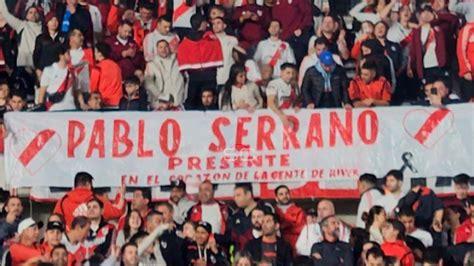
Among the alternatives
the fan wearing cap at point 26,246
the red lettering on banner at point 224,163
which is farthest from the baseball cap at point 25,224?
the red lettering on banner at point 224,163

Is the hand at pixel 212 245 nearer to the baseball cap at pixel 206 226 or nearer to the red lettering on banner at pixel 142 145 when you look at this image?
the baseball cap at pixel 206 226

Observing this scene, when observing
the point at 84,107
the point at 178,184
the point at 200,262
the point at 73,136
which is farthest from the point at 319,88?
the point at 200,262

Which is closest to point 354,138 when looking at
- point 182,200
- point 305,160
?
point 305,160

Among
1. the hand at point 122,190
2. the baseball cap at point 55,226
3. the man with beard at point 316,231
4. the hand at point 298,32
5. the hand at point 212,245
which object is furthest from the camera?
the hand at point 298,32

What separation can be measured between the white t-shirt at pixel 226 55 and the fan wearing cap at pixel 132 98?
0.97m

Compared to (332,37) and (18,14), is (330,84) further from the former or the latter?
(18,14)

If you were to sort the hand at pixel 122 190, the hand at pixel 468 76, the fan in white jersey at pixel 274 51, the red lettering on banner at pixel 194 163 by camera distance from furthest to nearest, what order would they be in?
the fan in white jersey at pixel 274 51 → the hand at pixel 468 76 → the red lettering on banner at pixel 194 163 → the hand at pixel 122 190

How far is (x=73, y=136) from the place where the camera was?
2500 cm

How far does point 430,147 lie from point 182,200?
9.66ft

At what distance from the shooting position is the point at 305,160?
24906mm

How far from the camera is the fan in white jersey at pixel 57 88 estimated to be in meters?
25.2

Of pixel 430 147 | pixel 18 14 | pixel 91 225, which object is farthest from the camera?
pixel 18 14

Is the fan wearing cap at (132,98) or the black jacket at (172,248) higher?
the fan wearing cap at (132,98)

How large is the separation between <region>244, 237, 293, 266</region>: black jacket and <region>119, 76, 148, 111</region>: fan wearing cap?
308 cm
